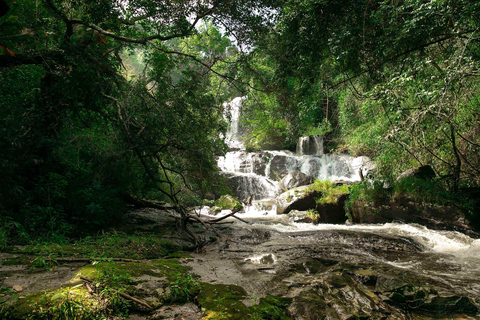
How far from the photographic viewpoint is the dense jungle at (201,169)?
279 cm

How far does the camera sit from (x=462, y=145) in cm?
794

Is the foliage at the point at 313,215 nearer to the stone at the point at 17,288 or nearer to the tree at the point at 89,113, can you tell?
the tree at the point at 89,113

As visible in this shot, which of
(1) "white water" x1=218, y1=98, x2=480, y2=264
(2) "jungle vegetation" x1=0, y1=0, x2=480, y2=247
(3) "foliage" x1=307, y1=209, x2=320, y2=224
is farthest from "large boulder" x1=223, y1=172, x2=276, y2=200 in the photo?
(2) "jungle vegetation" x1=0, y1=0, x2=480, y2=247

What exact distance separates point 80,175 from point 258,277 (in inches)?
161

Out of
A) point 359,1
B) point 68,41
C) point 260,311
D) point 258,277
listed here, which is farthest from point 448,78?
point 68,41

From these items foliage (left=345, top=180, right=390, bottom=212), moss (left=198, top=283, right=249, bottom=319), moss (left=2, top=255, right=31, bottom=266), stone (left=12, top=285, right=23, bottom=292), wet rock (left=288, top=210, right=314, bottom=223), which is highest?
foliage (left=345, top=180, right=390, bottom=212)

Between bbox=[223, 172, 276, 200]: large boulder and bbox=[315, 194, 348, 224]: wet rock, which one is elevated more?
bbox=[223, 172, 276, 200]: large boulder

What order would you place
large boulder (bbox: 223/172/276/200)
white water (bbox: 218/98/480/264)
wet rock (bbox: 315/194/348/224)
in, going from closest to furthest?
1. white water (bbox: 218/98/480/264)
2. wet rock (bbox: 315/194/348/224)
3. large boulder (bbox: 223/172/276/200)

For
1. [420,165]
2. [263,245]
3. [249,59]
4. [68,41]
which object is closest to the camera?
→ [68,41]

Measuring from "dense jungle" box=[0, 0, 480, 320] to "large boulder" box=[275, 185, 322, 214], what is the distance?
109 inches

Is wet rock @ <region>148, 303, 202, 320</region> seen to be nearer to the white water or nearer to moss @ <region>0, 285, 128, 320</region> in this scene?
moss @ <region>0, 285, 128, 320</region>

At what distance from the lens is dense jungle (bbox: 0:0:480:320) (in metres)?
2.79

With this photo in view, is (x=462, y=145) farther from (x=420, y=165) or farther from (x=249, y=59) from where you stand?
(x=249, y=59)

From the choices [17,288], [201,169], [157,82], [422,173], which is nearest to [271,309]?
[17,288]
